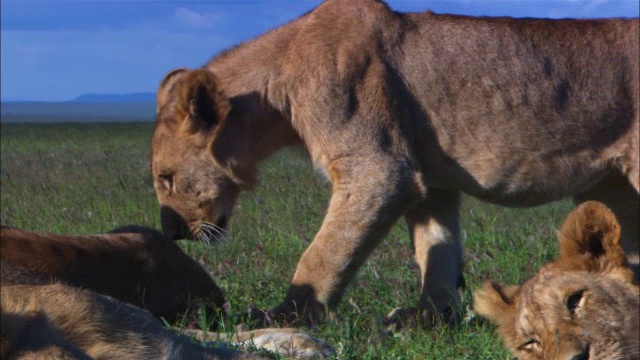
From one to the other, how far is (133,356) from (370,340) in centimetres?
123

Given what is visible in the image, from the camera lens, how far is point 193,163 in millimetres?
5094

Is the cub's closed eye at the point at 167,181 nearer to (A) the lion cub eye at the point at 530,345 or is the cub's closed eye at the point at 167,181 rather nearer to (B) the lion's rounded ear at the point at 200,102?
(B) the lion's rounded ear at the point at 200,102

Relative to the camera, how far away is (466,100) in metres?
4.88

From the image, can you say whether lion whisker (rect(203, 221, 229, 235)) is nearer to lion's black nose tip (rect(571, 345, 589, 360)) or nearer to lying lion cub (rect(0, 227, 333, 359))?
lying lion cub (rect(0, 227, 333, 359))

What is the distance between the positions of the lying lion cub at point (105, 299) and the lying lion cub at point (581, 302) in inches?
27.9

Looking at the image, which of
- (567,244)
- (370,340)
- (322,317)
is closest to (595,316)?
(567,244)

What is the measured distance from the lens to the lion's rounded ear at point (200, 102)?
4.84m

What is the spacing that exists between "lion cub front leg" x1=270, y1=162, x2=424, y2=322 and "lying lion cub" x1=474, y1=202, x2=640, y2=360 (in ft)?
3.63

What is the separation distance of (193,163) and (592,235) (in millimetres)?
→ 2247

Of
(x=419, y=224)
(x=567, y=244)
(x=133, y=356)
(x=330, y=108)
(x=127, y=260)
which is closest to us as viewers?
(x=133, y=356)

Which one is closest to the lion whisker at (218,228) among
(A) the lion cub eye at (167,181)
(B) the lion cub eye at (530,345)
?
(A) the lion cub eye at (167,181)

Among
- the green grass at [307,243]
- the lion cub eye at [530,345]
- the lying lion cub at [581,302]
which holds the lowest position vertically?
the green grass at [307,243]

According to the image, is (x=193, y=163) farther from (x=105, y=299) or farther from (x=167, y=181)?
(x=105, y=299)

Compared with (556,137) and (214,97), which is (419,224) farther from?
(214,97)
